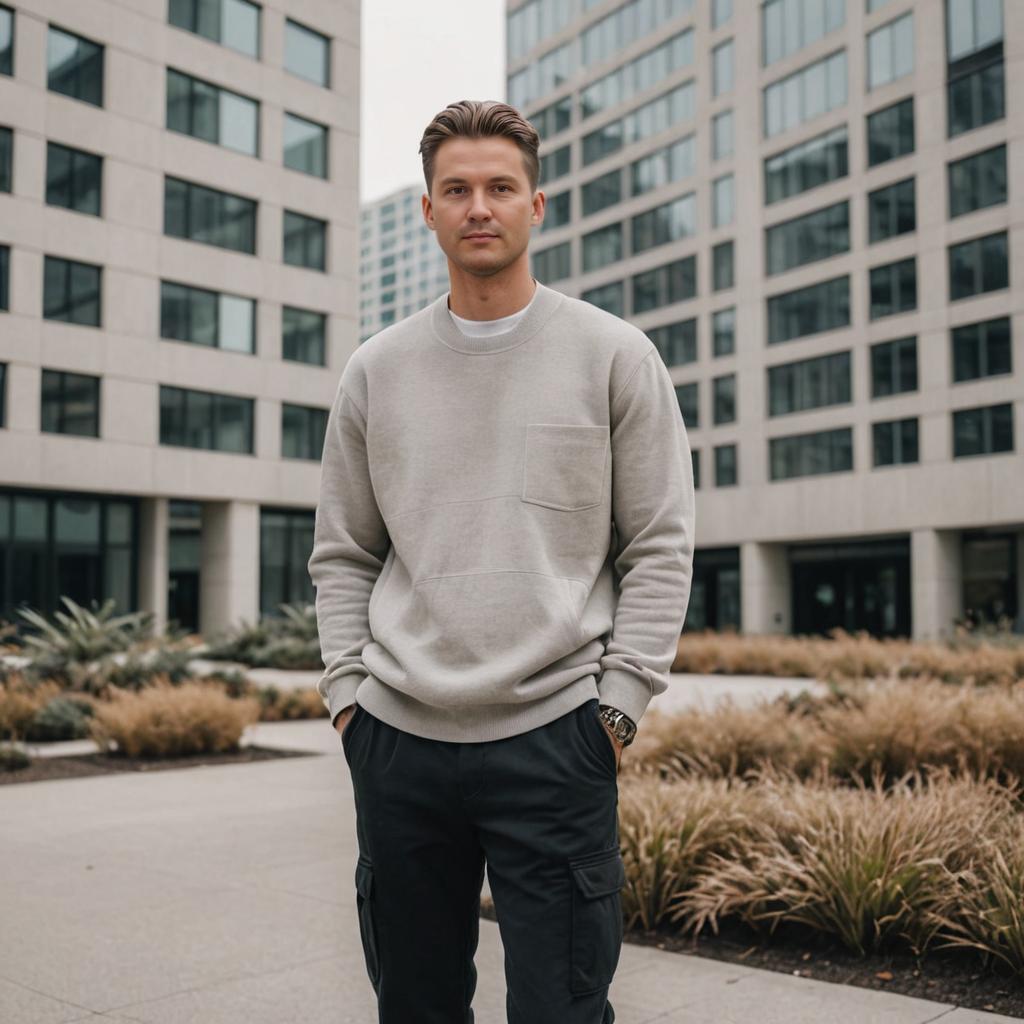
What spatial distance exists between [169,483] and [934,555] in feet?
79.0

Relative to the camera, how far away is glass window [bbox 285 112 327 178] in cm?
3869

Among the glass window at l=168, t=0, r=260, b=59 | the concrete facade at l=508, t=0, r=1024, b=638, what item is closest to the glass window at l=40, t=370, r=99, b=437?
the glass window at l=168, t=0, r=260, b=59

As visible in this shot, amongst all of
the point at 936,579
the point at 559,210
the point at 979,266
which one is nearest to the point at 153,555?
the point at 936,579

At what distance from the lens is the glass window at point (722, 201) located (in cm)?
4791

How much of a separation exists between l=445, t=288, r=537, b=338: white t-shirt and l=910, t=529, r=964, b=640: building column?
3943cm

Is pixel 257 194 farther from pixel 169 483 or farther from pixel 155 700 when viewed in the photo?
pixel 155 700

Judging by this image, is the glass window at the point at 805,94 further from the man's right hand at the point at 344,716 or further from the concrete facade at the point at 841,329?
the man's right hand at the point at 344,716

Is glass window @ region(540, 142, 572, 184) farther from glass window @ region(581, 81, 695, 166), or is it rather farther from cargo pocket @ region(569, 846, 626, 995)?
cargo pocket @ region(569, 846, 626, 995)

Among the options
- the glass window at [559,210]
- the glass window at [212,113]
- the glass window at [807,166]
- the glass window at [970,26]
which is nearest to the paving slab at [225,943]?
the glass window at [212,113]

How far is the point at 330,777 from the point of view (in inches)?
388

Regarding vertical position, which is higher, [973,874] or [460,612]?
[460,612]

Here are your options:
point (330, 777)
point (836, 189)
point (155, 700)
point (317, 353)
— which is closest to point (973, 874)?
point (330, 777)

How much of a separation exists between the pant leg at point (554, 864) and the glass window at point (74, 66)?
3525 centimetres

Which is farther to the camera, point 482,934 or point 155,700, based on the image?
point 155,700
